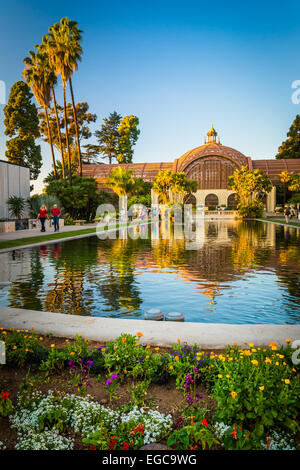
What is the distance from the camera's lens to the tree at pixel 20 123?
160 feet

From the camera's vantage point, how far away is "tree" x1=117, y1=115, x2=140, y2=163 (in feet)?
258

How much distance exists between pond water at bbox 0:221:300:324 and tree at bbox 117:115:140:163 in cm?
6787

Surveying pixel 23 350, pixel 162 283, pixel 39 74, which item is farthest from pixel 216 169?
pixel 23 350

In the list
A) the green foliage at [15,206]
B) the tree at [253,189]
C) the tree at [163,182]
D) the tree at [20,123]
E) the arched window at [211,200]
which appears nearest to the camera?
the green foliage at [15,206]

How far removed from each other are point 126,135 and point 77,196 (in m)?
48.5

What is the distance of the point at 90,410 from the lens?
3018 mm

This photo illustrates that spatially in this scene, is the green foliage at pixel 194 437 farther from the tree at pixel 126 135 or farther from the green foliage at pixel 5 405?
the tree at pixel 126 135

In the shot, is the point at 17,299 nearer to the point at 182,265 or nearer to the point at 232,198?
the point at 182,265

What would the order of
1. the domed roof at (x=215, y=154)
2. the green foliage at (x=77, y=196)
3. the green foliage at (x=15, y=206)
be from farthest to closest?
the domed roof at (x=215, y=154) → the green foliage at (x=77, y=196) → the green foliage at (x=15, y=206)

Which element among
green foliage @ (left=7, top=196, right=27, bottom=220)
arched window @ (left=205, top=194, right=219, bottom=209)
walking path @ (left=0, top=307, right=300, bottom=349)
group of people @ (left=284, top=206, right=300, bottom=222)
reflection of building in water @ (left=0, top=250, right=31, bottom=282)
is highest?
arched window @ (left=205, top=194, right=219, bottom=209)

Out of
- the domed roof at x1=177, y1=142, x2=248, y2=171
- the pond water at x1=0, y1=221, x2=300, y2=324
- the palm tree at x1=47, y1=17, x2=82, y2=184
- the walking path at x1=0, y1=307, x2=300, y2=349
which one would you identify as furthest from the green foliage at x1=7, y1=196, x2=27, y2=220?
the domed roof at x1=177, y1=142, x2=248, y2=171

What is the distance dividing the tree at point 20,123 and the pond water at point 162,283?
39.5 metres

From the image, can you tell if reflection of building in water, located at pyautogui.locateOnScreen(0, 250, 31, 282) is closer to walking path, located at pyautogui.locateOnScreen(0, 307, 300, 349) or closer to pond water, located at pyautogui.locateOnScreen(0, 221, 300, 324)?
pond water, located at pyautogui.locateOnScreen(0, 221, 300, 324)

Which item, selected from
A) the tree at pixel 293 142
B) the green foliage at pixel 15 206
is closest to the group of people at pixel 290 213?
the green foliage at pixel 15 206
